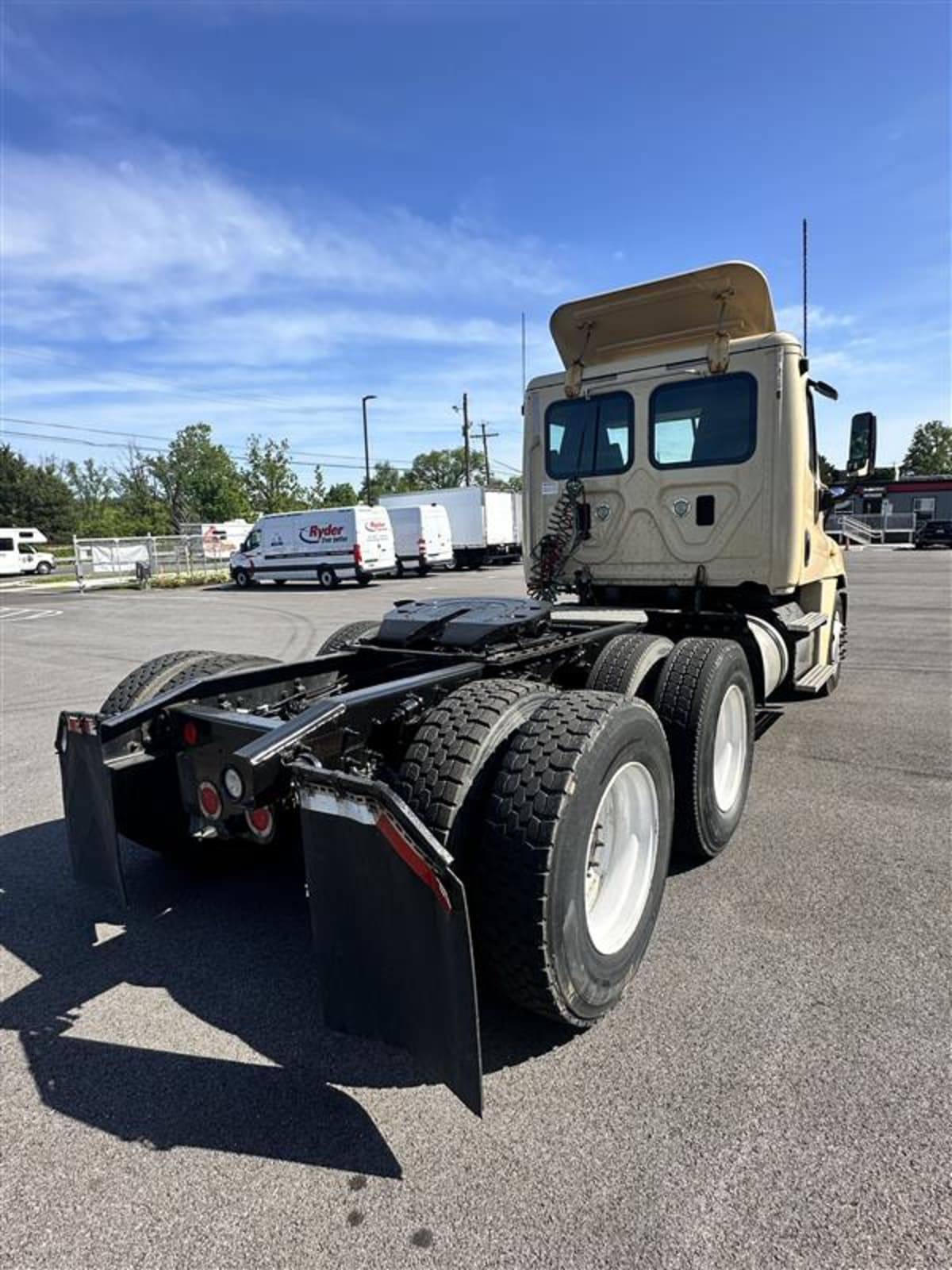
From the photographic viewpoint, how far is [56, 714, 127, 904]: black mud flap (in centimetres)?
277

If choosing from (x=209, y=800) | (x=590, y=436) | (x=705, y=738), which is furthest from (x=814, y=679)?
(x=209, y=800)

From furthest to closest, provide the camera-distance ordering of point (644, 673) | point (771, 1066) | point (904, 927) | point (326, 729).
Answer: point (644, 673) → point (904, 927) → point (326, 729) → point (771, 1066)

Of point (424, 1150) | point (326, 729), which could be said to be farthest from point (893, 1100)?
point (326, 729)

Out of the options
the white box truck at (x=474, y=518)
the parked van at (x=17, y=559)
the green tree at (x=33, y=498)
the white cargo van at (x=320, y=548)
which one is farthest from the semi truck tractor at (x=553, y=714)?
the green tree at (x=33, y=498)

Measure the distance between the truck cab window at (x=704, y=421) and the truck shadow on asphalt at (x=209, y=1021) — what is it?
3.72 metres

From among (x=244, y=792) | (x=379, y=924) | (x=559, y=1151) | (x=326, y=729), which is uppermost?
(x=326, y=729)

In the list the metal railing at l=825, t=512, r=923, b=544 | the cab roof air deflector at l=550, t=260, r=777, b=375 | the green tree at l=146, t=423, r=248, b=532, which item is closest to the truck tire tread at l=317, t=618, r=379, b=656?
the cab roof air deflector at l=550, t=260, r=777, b=375

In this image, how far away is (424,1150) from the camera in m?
2.09

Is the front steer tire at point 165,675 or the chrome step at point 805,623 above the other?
the front steer tire at point 165,675

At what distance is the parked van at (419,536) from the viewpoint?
28547mm

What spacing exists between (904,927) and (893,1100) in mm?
1131

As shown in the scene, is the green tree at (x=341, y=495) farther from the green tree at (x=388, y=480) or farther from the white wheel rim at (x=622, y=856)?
the white wheel rim at (x=622, y=856)

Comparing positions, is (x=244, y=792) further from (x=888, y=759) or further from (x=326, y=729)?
(x=888, y=759)

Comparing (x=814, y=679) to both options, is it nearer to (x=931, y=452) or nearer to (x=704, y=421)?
(x=704, y=421)
